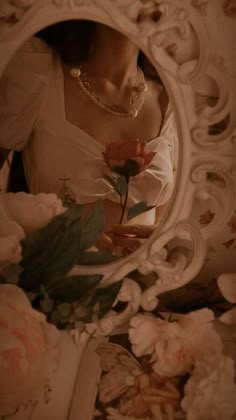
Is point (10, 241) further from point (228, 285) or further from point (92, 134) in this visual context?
point (228, 285)

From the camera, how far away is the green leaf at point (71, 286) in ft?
2.24

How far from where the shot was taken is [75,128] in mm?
689

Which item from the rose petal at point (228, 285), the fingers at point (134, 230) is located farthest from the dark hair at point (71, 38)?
the rose petal at point (228, 285)

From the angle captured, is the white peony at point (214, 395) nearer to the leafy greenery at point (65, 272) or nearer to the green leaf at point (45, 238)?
the leafy greenery at point (65, 272)

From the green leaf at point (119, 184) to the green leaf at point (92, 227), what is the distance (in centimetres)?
3

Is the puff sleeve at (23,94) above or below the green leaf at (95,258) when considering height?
above

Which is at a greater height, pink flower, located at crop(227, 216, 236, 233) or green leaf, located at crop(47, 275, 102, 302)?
pink flower, located at crop(227, 216, 236, 233)

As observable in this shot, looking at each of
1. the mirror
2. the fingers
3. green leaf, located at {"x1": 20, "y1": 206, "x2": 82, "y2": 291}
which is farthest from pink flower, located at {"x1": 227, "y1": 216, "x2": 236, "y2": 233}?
green leaf, located at {"x1": 20, "y1": 206, "x2": 82, "y2": 291}

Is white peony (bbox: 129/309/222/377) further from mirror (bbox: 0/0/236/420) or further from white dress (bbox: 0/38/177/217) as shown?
white dress (bbox: 0/38/177/217)

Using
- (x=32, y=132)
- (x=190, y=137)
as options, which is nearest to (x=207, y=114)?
(x=190, y=137)

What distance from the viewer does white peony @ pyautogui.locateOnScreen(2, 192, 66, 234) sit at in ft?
2.23

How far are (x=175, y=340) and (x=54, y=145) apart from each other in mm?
320

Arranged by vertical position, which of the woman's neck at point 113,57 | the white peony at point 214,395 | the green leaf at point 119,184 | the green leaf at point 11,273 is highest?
the woman's neck at point 113,57

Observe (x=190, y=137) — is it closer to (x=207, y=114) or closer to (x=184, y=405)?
(x=207, y=114)
